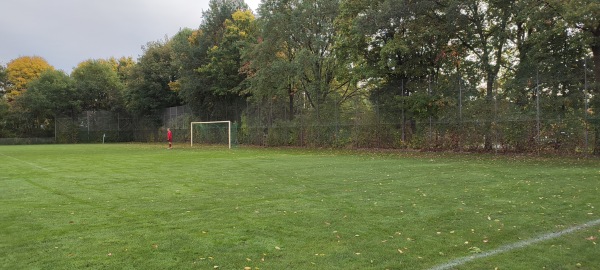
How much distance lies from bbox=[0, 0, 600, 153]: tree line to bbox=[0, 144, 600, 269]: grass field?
8.11 metres

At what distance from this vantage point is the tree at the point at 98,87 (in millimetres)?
54156

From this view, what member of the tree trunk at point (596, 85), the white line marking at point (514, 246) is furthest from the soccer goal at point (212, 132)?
the white line marking at point (514, 246)

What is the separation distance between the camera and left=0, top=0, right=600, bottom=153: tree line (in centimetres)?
1689

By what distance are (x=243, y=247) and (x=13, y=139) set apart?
56.5 meters

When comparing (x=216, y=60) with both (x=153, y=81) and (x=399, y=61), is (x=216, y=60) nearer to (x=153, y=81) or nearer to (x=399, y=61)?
(x=153, y=81)

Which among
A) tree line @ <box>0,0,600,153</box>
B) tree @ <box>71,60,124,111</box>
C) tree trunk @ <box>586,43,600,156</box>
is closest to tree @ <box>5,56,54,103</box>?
tree @ <box>71,60,124,111</box>

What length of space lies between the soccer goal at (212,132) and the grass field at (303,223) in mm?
25733

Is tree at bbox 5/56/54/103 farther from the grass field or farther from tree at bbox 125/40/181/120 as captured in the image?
the grass field

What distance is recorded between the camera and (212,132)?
125ft

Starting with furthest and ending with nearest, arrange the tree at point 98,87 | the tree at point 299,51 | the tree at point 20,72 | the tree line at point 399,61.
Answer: the tree at point 20,72, the tree at point 98,87, the tree at point 299,51, the tree line at point 399,61

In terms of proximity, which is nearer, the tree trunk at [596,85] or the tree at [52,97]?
the tree trunk at [596,85]

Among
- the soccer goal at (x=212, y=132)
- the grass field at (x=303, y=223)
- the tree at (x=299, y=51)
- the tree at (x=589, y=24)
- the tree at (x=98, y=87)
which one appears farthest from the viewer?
the tree at (x=98, y=87)

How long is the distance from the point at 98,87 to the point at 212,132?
24873 millimetres

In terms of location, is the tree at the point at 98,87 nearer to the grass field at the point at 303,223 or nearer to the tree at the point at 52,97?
the tree at the point at 52,97
